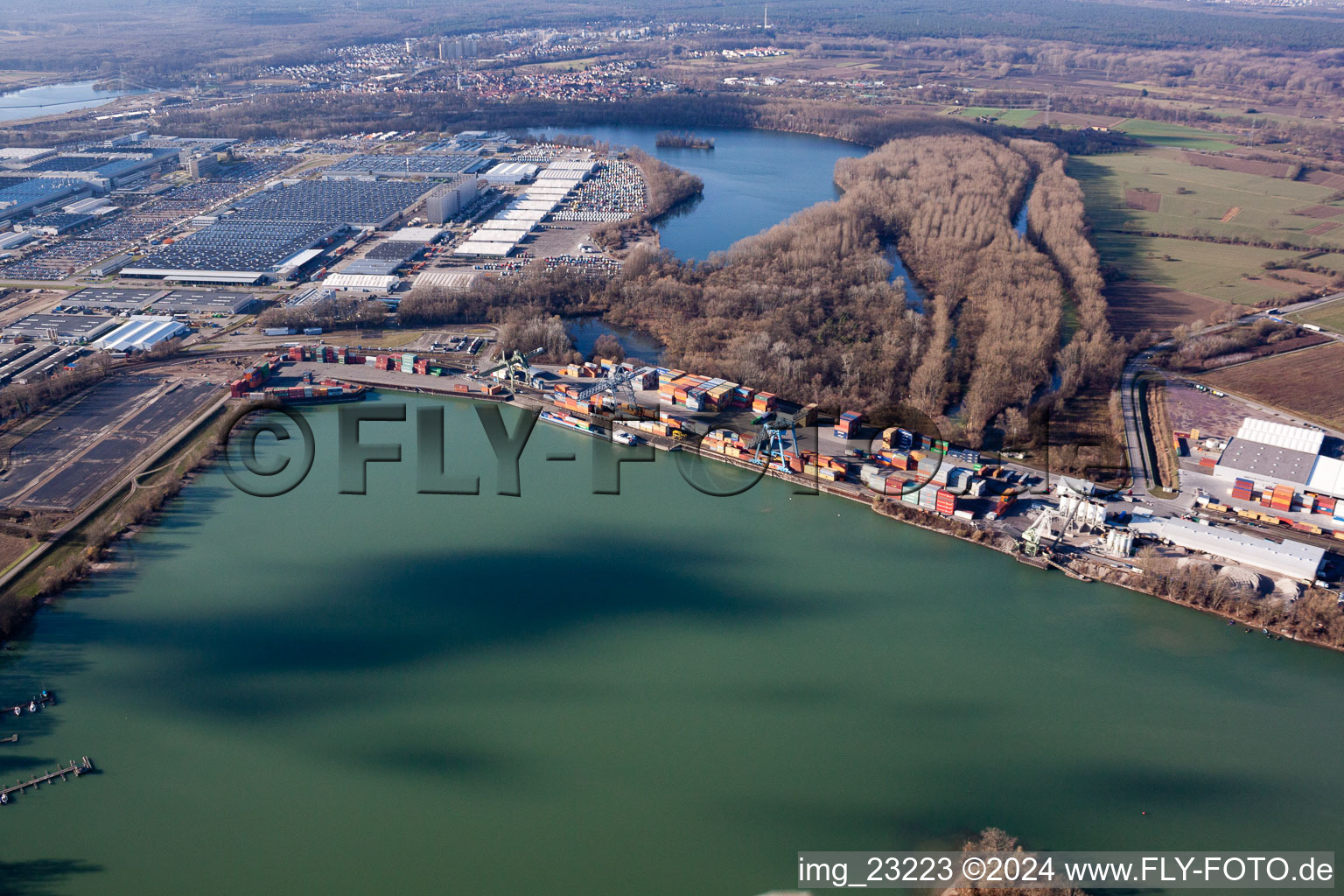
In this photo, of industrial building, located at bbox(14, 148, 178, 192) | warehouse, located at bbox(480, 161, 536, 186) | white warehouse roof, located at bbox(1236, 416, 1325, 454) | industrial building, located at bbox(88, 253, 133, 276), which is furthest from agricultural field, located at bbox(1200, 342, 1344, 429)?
industrial building, located at bbox(14, 148, 178, 192)

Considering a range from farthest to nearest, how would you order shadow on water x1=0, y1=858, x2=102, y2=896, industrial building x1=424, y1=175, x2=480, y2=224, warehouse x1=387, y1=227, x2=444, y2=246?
industrial building x1=424, y1=175, x2=480, y2=224, warehouse x1=387, y1=227, x2=444, y2=246, shadow on water x1=0, y1=858, x2=102, y2=896

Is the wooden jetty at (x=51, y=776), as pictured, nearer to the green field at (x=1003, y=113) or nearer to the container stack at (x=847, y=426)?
the container stack at (x=847, y=426)

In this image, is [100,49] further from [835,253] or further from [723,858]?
[723,858]

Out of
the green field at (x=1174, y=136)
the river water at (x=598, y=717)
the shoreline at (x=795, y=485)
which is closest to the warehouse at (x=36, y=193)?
the shoreline at (x=795, y=485)

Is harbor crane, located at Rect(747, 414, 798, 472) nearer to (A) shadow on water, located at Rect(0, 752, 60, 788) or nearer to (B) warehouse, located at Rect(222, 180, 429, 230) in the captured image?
(A) shadow on water, located at Rect(0, 752, 60, 788)

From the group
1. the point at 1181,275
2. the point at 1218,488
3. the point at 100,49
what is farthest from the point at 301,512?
the point at 100,49
